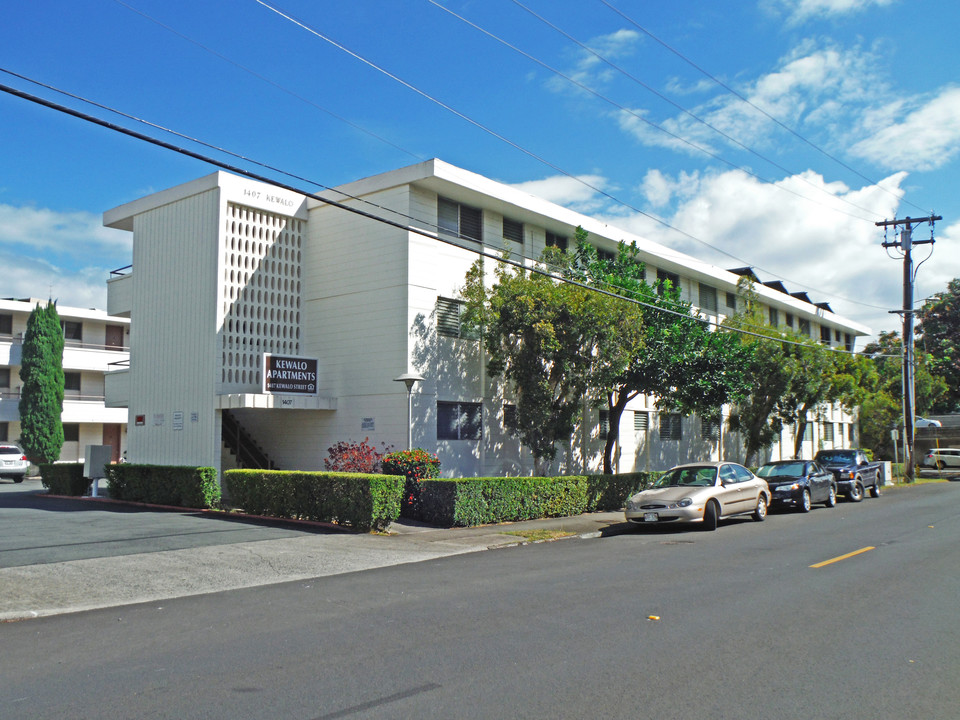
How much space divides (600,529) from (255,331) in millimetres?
10800

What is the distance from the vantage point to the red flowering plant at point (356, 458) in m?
19.6

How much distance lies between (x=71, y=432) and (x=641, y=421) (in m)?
31.4

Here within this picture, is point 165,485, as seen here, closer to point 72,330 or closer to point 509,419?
point 509,419

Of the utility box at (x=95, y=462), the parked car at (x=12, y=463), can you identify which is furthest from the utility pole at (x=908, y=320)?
the parked car at (x=12, y=463)

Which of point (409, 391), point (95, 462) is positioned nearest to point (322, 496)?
point (409, 391)

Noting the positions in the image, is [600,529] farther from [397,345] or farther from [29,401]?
[29,401]

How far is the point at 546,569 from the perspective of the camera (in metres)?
11.8

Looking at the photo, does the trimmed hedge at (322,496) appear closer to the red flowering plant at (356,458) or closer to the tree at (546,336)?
the red flowering plant at (356,458)

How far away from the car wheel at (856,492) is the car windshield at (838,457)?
989mm

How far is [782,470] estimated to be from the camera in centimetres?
2309

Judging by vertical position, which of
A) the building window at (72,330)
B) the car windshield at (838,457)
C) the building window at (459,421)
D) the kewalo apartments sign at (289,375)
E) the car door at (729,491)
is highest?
the building window at (72,330)

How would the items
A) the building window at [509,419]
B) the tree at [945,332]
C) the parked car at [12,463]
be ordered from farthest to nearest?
the tree at [945,332]
the parked car at [12,463]
the building window at [509,419]

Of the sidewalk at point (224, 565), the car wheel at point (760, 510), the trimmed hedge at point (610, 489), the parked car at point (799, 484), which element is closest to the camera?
the sidewalk at point (224, 565)

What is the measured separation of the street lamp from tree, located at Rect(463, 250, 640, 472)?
8.62 ft
